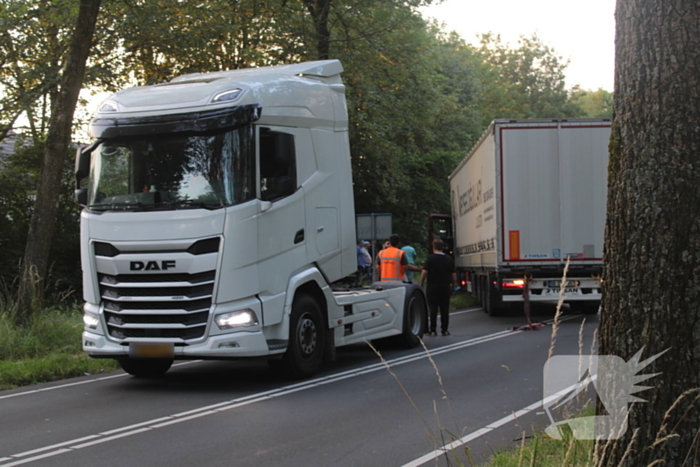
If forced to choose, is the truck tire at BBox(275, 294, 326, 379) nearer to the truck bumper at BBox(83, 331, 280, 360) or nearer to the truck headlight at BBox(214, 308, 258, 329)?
the truck bumper at BBox(83, 331, 280, 360)

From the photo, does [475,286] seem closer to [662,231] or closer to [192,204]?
[192,204]

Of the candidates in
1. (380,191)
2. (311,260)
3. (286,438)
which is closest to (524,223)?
(311,260)

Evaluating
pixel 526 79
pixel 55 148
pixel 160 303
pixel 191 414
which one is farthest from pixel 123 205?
pixel 526 79

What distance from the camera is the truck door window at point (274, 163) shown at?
29.0ft

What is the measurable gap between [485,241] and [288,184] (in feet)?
32.3

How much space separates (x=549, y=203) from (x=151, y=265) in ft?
32.4

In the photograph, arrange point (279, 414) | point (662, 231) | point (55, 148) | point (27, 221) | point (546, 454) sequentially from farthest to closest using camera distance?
point (27, 221) → point (55, 148) → point (279, 414) → point (546, 454) → point (662, 231)

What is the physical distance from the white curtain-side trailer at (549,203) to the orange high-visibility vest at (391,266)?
10.3 ft

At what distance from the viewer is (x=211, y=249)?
27.8 ft

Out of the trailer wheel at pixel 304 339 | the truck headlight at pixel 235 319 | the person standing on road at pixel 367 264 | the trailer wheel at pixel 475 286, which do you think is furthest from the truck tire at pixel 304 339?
the person standing on road at pixel 367 264

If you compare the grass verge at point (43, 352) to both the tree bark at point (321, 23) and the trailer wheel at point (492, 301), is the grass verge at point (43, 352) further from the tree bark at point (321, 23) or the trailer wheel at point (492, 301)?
the tree bark at point (321, 23)

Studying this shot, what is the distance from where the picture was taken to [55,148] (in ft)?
42.5

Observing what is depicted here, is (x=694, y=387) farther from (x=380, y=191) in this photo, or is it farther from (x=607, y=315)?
(x=380, y=191)

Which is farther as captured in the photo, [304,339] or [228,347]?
[304,339]
